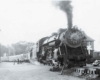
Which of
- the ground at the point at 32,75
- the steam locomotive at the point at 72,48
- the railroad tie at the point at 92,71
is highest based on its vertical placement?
the steam locomotive at the point at 72,48

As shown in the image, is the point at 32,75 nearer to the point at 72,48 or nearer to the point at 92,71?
the point at 92,71

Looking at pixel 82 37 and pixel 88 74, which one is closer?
pixel 88 74

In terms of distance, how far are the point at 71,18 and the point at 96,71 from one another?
7.66 metres

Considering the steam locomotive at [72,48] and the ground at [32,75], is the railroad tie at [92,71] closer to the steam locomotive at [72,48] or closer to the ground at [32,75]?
the ground at [32,75]

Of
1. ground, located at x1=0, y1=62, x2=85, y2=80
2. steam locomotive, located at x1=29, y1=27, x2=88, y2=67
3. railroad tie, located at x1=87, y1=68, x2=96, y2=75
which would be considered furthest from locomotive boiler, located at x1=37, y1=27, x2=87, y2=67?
railroad tie, located at x1=87, y1=68, x2=96, y2=75

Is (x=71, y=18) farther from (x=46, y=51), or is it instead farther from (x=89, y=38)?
(x=89, y=38)

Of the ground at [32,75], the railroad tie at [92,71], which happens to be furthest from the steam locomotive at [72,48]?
the railroad tie at [92,71]

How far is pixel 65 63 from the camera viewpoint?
14.5 meters

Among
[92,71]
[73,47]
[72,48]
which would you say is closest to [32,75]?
[92,71]

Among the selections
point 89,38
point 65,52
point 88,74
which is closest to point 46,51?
point 65,52

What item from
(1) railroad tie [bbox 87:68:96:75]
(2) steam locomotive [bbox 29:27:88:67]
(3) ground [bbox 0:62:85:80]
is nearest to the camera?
(1) railroad tie [bbox 87:68:96:75]

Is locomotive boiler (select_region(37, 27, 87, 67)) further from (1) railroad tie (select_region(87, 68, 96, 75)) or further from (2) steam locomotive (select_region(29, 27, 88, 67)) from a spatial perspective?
(1) railroad tie (select_region(87, 68, 96, 75))

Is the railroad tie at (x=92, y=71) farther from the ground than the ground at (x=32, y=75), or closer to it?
farther from the ground

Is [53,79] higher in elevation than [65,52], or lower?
lower
